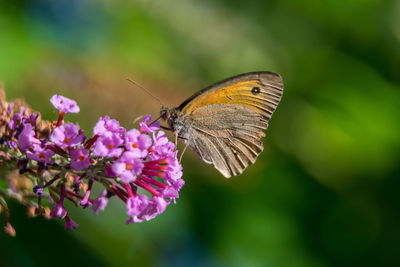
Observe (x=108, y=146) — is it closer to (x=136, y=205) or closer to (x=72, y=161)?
(x=72, y=161)

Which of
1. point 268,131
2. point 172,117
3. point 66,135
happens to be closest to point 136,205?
point 66,135

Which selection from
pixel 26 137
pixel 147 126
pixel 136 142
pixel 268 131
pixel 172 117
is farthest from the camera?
pixel 268 131

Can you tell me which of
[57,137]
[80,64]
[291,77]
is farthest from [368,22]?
[57,137]

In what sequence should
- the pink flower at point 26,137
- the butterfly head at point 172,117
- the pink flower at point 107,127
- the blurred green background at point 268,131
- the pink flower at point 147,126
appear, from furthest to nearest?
the blurred green background at point 268,131
the butterfly head at point 172,117
the pink flower at point 147,126
the pink flower at point 107,127
the pink flower at point 26,137

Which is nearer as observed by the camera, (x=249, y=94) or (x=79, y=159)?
(x=79, y=159)

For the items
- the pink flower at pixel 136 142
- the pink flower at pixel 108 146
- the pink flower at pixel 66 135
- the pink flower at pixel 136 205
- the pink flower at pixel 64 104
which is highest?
the pink flower at pixel 136 142

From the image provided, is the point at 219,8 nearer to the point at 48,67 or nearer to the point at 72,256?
the point at 48,67

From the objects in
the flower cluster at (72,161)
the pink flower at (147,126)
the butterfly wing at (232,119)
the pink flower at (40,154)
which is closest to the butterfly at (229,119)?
the butterfly wing at (232,119)

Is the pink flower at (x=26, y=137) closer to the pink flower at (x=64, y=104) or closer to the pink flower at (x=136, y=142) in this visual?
the pink flower at (x=64, y=104)
